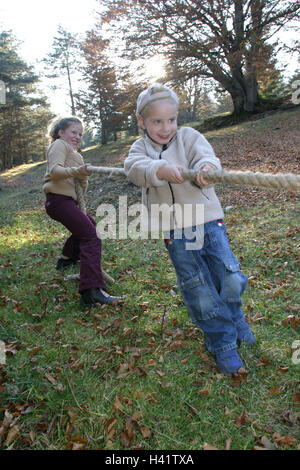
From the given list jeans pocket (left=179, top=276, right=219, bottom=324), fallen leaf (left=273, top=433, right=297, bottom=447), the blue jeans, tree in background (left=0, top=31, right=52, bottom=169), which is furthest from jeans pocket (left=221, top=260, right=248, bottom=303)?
tree in background (left=0, top=31, right=52, bottom=169)

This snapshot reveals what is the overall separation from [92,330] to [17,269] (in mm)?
2757

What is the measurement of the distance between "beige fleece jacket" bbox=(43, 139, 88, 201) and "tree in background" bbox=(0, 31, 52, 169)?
28308 mm

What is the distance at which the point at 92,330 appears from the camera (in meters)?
3.61

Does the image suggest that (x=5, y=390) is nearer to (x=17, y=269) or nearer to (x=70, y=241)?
(x=70, y=241)

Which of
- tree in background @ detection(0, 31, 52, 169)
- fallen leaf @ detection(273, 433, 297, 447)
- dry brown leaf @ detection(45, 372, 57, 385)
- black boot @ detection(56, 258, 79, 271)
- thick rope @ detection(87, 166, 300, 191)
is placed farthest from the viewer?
tree in background @ detection(0, 31, 52, 169)

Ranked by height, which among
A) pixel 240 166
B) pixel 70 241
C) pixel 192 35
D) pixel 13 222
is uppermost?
pixel 192 35

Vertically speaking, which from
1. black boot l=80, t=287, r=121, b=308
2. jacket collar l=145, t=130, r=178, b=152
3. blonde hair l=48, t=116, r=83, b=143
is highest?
blonde hair l=48, t=116, r=83, b=143

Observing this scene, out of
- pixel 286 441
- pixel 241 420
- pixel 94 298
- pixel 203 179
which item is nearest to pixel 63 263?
pixel 94 298

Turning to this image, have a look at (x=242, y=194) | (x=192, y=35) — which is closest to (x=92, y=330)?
(x=242, y=194)

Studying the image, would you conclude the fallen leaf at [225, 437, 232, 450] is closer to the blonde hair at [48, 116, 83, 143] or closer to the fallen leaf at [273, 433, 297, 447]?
the fallen leaf at [273, 433, 297, 447]

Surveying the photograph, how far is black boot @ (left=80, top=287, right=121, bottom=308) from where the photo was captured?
13.5 ft

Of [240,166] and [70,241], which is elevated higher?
[240,166]

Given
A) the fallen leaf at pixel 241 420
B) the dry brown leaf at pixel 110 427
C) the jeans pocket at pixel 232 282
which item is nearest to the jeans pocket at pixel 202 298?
the jeans pocket at pixel 232 282

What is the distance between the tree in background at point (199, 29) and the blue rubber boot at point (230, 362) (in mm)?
16177
